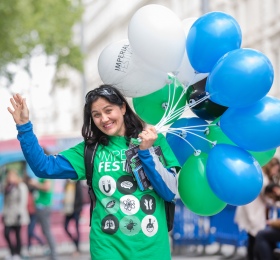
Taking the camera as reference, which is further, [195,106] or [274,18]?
[274,18]

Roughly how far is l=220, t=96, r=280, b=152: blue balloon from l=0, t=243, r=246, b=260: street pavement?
27.8 ft

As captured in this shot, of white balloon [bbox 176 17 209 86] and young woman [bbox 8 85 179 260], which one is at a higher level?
white balloon [bbox 176 17 209 86]

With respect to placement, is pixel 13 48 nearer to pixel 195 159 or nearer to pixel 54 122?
pixel 195 159

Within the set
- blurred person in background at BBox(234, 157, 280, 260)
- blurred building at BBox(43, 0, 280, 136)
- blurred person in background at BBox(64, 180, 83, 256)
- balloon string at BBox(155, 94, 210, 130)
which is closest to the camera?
balloon string at BBox(155, 94, 210, 130)

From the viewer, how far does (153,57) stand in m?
5.45

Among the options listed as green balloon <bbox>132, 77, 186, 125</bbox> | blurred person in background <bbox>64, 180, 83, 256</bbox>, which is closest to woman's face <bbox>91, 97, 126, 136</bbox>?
green balloon <bbox>132, 77, 186, 125</bbox>

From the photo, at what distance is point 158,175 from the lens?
4.86 m

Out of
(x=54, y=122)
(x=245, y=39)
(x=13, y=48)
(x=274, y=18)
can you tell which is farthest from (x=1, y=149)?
(x=54, y=122)

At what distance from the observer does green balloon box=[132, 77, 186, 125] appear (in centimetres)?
587

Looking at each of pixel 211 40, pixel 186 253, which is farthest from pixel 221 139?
pixel 186 253

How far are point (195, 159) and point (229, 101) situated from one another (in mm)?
551

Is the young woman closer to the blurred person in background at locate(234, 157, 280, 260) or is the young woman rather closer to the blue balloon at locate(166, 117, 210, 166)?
the blue balloon at locate(166, 117, 210, 166)

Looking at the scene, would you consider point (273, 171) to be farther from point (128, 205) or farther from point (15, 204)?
point (128, 205)

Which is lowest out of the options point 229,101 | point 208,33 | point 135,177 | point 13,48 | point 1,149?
point 135,177
